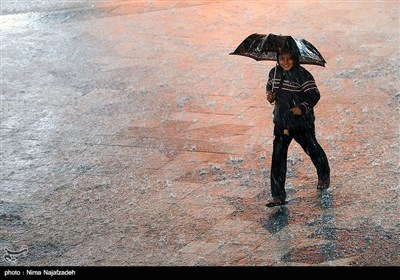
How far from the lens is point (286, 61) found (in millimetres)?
9102

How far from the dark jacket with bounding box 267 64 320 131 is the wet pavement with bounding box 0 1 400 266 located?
2.78ft

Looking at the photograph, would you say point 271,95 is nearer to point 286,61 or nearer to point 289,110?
point 289,110

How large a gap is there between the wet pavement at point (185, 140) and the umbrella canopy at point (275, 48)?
4.22ft

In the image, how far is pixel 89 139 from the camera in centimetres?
1143

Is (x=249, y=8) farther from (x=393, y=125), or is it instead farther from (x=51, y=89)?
(x=393, y=125)

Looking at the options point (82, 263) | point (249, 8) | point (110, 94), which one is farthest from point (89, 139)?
point (249, 8)

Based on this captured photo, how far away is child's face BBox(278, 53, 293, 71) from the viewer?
9.09 m

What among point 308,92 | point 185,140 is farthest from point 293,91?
point 185,140

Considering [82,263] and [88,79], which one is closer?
[82,263]

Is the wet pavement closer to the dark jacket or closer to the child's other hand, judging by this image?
the dark jacket

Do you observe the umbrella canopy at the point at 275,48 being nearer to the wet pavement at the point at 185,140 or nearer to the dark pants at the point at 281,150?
the dark pants at the point at 281,150

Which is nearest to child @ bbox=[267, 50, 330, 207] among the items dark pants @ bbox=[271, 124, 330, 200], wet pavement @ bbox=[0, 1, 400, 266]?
dark pants @ bbox=[271, 124, 330, 200]

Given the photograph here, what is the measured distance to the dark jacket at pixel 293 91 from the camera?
9117 mm
